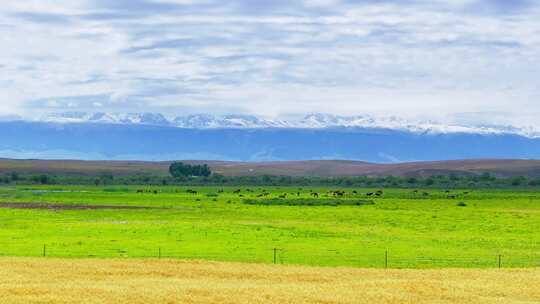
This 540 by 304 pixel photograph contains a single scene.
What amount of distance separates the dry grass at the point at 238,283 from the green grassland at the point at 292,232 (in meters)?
5.08

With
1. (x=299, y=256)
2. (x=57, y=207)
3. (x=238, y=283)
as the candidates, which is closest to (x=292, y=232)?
(x=299, y=256)

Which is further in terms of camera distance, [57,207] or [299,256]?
[57,207]

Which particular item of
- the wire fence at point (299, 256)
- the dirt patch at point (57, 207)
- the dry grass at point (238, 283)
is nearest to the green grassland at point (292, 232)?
the wire fence at point (299, 256)

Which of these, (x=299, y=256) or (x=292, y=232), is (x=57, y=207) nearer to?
(x=292, y=232)

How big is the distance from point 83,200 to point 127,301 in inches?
3542

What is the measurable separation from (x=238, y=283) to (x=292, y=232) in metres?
30.3

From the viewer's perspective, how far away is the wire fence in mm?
52594

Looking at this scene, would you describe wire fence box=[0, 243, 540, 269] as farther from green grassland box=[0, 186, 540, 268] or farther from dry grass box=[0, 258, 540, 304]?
dry grass box=[0, 258, 540, 304]

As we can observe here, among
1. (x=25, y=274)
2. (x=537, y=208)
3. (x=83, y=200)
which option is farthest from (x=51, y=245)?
(x=537, y=208)

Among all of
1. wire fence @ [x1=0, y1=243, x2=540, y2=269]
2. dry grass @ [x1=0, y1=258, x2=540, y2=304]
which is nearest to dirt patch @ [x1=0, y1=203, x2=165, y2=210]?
wire fence @ [x1=0, y1=243, x2=540, y2=269]

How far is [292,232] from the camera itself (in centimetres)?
7306

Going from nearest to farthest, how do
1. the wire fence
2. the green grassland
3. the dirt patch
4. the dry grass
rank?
the dry grass, the wire fence, the green grassland, the dirt patch

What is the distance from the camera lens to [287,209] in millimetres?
107625

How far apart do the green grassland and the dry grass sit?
16.7 ft
